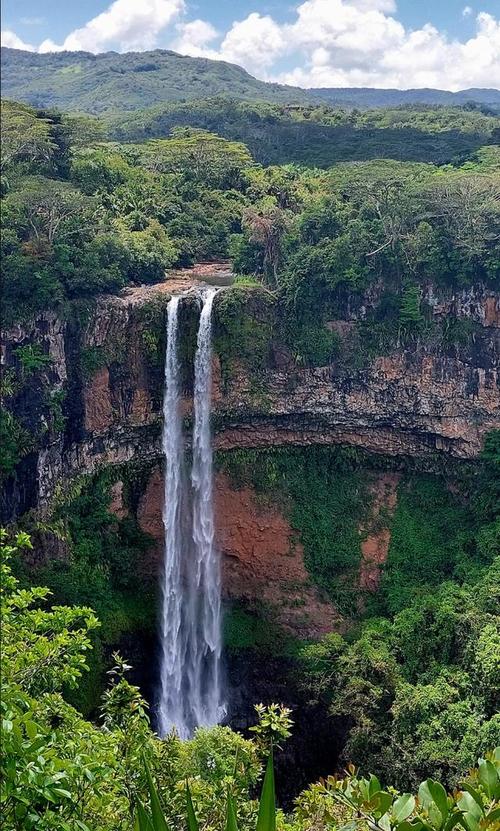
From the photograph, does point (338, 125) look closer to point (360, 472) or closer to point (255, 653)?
point (360, 472)

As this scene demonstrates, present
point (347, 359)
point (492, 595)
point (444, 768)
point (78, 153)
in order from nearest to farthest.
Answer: point (444, 768), point (492, 595), point (347, 359), point (78, 153)

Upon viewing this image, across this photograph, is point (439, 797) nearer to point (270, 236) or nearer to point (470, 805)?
point (470, 805)

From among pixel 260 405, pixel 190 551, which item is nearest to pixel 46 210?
pixel 260 405

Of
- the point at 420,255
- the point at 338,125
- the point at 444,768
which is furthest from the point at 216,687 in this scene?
the point at 338,125

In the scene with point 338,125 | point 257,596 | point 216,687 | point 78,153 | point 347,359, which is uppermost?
point 338,125

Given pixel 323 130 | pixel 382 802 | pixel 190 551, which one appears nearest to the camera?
pixel 382 802

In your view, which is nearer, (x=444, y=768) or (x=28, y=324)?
(x=444, y=768)

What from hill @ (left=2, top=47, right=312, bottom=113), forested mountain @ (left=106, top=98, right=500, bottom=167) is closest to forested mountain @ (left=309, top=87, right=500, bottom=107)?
hill @ (left=2, top=47, right=312, bottom=113)
